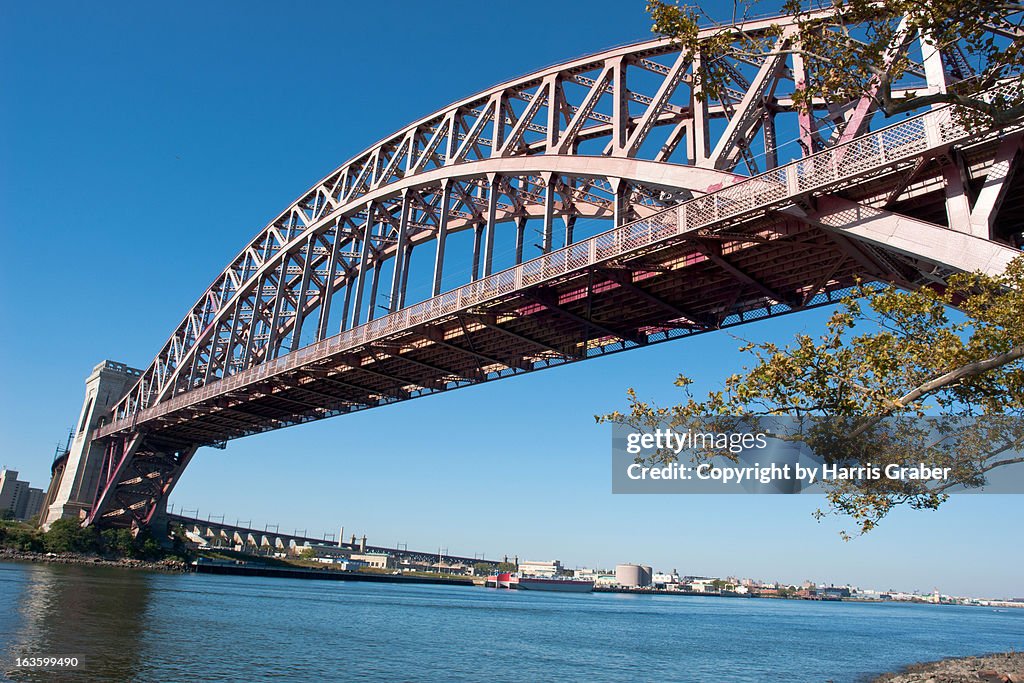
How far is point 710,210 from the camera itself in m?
21.0

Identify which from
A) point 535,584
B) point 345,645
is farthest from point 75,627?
point 535,584

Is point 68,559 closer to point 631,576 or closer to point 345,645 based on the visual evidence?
point 345,645

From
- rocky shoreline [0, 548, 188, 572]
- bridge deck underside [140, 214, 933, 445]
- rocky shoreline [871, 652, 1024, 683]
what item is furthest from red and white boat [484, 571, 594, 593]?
rocky shoreline [871, 652, 1024, 683]

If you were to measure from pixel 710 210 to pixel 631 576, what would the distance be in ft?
577

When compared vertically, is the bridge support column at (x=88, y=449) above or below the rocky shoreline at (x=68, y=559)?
above

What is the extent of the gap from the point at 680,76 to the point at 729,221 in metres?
6.72

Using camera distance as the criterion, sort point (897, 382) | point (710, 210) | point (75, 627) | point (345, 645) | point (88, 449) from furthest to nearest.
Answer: point (88, 449) → point (345, 645) → point (75, 627) → point (710, 210) → point (897, 382)

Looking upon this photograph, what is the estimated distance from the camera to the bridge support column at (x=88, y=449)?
6988 cm

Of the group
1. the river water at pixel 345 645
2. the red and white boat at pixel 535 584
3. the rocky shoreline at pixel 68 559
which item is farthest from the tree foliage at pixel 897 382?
the red and white boat at pixel 535 584

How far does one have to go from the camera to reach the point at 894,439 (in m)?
13.7

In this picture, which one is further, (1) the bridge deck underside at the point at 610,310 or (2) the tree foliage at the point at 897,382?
(1) the bridge deck underside at the point at 610,310

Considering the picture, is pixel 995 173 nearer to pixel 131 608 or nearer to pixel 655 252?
pixel 655 252

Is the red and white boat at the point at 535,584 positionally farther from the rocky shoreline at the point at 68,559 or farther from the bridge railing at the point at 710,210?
the bridge railing at the point at 710,210

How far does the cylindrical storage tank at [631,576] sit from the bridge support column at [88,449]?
137107 millimetres
